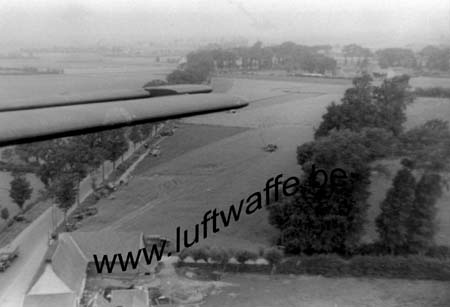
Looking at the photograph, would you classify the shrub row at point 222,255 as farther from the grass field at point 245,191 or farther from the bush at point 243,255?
the grass field at point 245,191

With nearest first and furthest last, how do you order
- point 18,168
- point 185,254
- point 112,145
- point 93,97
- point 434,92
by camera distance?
point 93,97, point 185,254, point 112,145, point 18,168, point 434,92

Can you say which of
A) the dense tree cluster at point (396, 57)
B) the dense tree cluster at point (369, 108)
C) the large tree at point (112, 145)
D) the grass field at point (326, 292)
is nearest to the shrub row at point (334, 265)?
the grass field at point (326, 292)

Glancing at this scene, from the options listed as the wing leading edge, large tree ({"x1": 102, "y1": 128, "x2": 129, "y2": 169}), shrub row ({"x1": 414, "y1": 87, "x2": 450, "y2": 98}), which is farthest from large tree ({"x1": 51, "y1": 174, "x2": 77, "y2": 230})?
shrub row ({"x1": 414, "y1": 87, "x2": 450, "y2": 98})

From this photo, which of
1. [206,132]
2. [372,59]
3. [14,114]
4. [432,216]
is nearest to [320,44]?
[372,59]

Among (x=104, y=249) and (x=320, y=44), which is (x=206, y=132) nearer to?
(x=104, y=249)

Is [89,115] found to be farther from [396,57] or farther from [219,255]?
[396,57]

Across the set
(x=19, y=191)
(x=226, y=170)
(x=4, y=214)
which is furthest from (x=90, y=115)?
(x=226, y=170)

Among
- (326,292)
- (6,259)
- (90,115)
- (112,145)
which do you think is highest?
(90,115)
